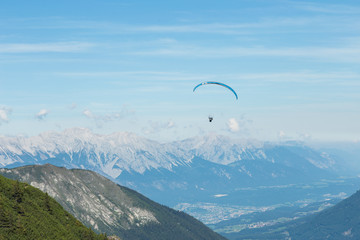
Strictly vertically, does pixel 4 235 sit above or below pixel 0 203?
below

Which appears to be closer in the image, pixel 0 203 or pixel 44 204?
pixel 0 203

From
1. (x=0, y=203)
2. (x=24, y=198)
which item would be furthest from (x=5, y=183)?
(x=0, y=203)

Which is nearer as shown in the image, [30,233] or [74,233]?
[30,233]

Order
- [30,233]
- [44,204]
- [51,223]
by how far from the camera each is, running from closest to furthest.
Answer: [30,233] < [51,223] < [44,204]

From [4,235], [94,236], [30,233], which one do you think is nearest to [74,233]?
[94,236]

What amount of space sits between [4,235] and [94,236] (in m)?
55.5

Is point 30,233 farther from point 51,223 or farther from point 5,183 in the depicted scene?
point 5,183

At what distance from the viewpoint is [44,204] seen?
646 ft

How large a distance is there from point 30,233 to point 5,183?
37689 millimetres

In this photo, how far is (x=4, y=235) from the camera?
148875mm

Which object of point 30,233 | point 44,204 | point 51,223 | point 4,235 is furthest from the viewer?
point 44,204

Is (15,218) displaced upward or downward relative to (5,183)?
downward

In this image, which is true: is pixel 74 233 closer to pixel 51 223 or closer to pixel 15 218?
pixel 51 223

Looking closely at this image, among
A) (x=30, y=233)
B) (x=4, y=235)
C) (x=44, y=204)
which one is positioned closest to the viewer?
(x=4, y=235)
